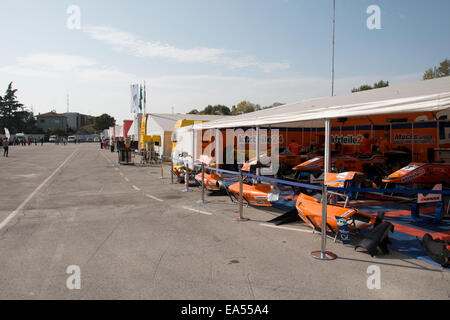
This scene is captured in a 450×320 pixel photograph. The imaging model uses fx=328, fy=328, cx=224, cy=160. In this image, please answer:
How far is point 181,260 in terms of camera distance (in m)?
5.00

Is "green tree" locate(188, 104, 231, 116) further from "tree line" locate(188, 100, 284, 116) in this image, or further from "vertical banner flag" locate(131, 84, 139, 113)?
"vertical banner flag" locate(131, 84, 139, 113)

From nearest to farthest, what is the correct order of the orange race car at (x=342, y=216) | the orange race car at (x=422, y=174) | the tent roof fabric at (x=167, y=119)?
the orange race car at (x=342, y=216) < the orange race car at (x=422, y=174) < the tent roof fabric at (x=167, y=119)

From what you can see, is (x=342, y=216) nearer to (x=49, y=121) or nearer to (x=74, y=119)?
(x=49, y=121)

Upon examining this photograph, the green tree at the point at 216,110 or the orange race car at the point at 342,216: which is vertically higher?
the green tree at the point at 216,110

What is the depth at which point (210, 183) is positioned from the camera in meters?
10.8

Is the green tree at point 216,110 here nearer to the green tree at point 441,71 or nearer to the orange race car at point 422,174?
the green tree at point 441,71

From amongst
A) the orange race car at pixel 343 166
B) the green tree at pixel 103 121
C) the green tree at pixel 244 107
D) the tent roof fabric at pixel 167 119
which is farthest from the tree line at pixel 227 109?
the orange race car at pixel 343 166

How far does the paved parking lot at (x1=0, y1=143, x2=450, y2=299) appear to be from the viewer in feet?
13.0

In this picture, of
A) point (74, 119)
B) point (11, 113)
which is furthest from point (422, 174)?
point (74, 119)

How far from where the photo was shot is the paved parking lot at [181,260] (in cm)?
397

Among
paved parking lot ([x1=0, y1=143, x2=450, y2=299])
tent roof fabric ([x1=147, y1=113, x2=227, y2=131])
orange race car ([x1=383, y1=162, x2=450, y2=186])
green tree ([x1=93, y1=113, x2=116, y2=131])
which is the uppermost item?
green tree ([x1=93, y1=113, x2=116, y2=131])

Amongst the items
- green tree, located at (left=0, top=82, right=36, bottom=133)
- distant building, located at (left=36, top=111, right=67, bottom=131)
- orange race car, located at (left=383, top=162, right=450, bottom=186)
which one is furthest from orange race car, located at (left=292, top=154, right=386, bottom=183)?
distant building, located at (left=36, top=111, right=67, bottom=131)

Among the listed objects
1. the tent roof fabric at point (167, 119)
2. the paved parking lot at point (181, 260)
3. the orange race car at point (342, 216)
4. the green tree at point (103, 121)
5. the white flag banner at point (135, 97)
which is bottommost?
the paved parking lot at point (181, 260)

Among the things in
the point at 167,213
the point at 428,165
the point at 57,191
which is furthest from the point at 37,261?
the point at 428,165
